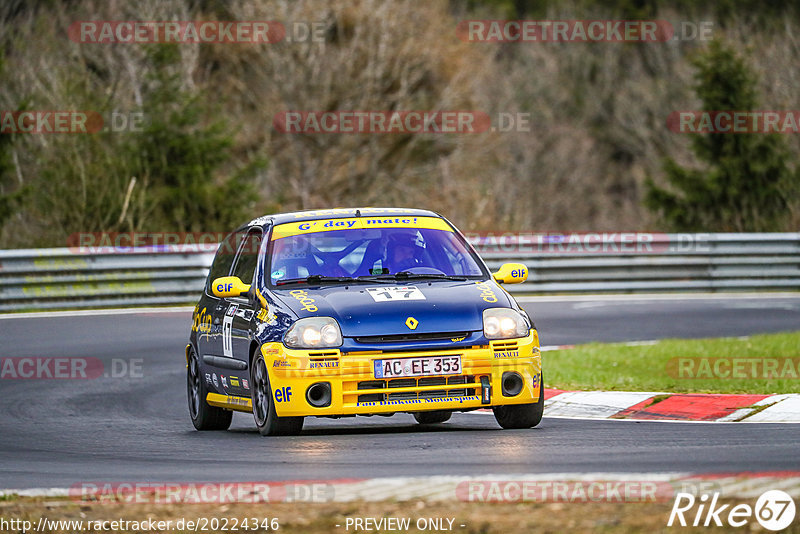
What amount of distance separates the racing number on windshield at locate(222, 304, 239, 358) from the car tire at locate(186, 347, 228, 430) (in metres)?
0.62

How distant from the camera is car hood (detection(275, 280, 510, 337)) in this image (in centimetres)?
946

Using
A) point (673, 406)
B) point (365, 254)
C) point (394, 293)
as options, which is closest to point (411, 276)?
point (365, 254)

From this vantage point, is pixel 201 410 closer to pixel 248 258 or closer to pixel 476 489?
pixel 248 258

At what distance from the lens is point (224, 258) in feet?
38.5

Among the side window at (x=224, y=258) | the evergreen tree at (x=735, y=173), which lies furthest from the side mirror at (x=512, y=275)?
the evergreen tree at (x=735, y=173)

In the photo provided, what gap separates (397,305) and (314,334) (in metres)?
0.57

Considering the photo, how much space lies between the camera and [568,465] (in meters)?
7.81

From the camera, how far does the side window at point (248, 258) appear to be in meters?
10.8

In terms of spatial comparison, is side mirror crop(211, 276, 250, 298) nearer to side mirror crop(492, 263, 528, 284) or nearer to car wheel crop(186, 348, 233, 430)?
car wheel crop(186, 348, 233, 430)

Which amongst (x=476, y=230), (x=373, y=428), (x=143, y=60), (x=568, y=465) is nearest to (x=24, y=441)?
(x=373, y=428)

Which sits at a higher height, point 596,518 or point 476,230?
point 596,518

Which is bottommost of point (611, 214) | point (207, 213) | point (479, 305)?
point (611, 214)

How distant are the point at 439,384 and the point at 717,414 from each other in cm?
244

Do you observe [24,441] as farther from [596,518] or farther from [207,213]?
[207,213]
